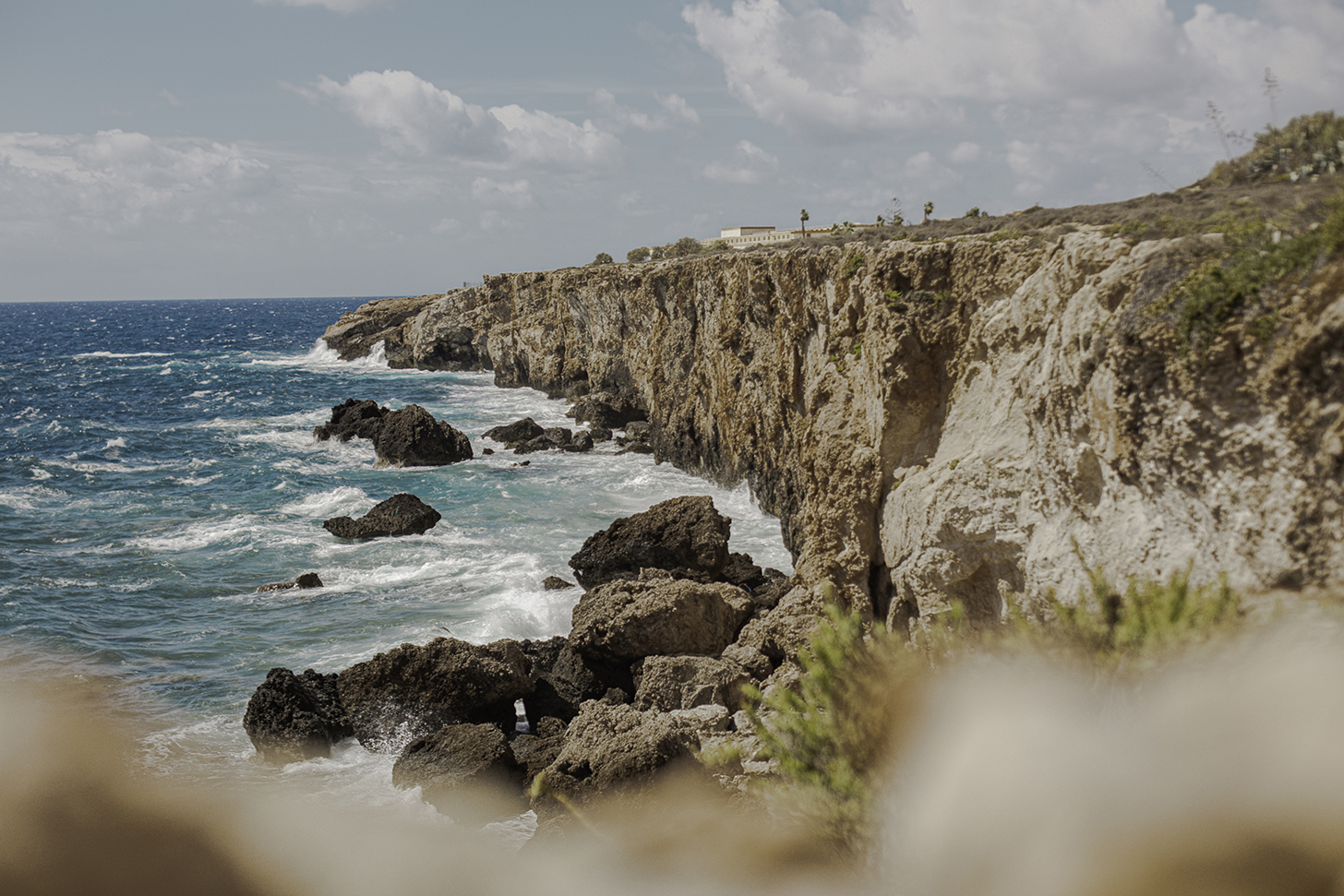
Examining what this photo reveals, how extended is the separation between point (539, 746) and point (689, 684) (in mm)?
3104

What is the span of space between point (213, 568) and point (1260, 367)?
94.0ft

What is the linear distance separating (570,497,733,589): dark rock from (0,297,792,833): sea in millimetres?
1152

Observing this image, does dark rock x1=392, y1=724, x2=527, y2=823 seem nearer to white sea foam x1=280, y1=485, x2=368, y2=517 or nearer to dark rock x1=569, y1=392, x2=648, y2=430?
white sea foam x1=280, y1=485, x2=368, y2=517

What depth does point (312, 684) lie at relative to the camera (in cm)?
1791

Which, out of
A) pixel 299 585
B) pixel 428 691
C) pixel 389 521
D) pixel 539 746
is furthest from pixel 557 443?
pixel 539 746

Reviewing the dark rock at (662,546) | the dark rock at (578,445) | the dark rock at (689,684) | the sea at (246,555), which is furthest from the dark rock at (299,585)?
the dark rock at (578,445)

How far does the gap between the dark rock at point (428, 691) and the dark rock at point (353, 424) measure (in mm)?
31687

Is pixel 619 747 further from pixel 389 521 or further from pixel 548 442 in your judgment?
pixel 548 442

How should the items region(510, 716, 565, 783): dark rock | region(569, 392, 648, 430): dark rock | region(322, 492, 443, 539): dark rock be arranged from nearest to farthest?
region(510, 716, 565, 783): dark rock → region(322, 492, 443, 539): dark rock → region(569, 392, 648, 430): dark rock

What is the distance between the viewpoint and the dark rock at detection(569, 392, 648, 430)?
52000mm

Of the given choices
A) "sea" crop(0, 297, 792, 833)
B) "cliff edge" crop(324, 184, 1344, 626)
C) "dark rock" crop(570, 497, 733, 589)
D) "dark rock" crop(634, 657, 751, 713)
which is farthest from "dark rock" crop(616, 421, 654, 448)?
"dark rock" crop(634, 657, 751, 713)

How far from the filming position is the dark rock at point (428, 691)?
17344mm

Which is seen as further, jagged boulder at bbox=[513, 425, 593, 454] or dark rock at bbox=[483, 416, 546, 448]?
dark rock at bbox=[483, 416, 546, 448]

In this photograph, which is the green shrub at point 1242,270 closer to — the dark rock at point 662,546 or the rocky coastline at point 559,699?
the rocky coastline at point 559,699
